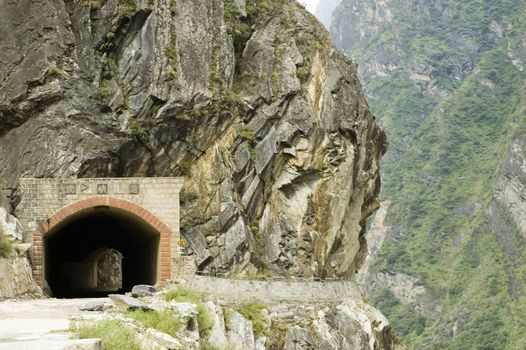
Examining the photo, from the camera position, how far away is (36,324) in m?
15.7

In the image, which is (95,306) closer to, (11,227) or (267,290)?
(11,227)

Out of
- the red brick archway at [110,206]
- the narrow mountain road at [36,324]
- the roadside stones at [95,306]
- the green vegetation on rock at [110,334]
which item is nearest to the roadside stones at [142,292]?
the narrow mountain road at [36,324]

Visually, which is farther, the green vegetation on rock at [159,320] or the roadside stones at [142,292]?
the roadside stones at [142,292]

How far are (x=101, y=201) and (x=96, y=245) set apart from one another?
1674cm

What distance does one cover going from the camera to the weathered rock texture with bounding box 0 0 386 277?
36.9m

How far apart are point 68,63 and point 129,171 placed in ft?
17.4

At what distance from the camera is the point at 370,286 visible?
526 ft

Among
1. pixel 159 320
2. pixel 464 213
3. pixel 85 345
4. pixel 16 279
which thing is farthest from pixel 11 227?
pixel 464 213

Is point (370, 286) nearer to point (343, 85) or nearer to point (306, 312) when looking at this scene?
point (343, 85)

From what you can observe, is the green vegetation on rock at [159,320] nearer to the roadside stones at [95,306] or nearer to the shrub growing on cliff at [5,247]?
the roadside stones at [95,306]

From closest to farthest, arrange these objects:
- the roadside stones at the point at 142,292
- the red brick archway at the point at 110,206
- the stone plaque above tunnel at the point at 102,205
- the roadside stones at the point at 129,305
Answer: the roadside stones at the point at 129,305, the roadside stones at the point at 142,292, the red brick archway at the point at 110,206, the stone plaque above tunnel at the point at 102,205

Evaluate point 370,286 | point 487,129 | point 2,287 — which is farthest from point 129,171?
point 487,129

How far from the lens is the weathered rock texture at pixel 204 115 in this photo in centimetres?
3688

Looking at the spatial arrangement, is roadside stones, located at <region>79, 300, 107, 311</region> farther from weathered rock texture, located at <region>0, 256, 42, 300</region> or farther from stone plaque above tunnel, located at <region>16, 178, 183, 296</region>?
stone plaque above tunnel, located at <region>16, 178, 183, 296</region>
